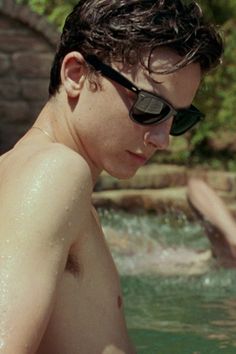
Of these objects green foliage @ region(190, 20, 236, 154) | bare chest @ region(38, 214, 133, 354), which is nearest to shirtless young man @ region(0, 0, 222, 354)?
bare chest @ region(38, 214, 133, 354)

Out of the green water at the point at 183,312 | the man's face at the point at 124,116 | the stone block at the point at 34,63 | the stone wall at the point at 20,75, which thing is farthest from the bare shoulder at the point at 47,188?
the stone block at the point at 34,63

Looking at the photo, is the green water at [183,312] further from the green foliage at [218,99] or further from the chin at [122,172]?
the green foliage at [218,99]

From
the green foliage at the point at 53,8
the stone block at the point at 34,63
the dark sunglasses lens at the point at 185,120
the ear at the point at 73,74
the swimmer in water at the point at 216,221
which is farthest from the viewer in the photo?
the green foliage at the point at 53,8

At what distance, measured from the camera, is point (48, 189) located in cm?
231

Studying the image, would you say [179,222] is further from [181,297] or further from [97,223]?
[97,223]

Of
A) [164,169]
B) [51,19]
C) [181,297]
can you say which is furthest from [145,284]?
[51,19]

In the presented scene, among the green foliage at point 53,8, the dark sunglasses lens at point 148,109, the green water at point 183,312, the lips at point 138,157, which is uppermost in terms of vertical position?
the dark sunglasses lens at point 148,109

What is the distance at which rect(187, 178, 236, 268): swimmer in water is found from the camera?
6215mm

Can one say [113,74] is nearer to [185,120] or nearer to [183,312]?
[185,120]

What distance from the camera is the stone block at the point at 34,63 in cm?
1297

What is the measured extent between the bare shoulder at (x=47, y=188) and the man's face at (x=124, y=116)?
0.20m

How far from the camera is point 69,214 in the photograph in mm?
2334

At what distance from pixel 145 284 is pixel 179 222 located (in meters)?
3.27

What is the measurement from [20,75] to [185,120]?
10.3 metres
